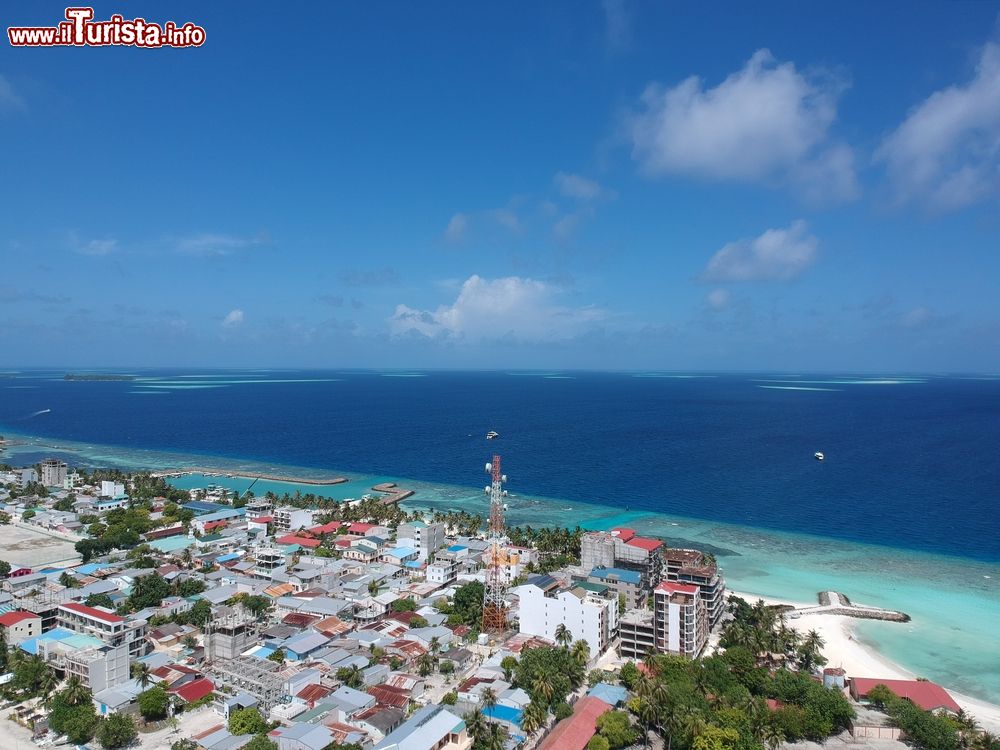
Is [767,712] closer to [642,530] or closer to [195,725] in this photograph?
[195,725]

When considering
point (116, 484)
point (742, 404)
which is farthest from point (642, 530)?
point (742, 404)

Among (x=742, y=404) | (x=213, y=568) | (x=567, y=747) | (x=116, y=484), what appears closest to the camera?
(x=567, y=747)

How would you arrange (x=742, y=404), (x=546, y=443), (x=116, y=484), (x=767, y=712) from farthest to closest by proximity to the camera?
(x=742, y=404) < (x=546, y=443) < (x=116, y=484) < (x=767, y=712)

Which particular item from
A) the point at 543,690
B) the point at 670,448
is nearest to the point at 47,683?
the point at 543,690

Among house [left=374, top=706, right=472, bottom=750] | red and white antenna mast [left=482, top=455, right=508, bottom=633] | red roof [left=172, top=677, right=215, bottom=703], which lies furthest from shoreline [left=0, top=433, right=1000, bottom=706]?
red roof [left=172, top=677, right=215, bottom=703]

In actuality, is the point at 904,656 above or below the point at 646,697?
below

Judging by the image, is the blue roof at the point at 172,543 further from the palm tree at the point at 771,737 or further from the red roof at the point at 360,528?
the palm tree at the point at 771,737
